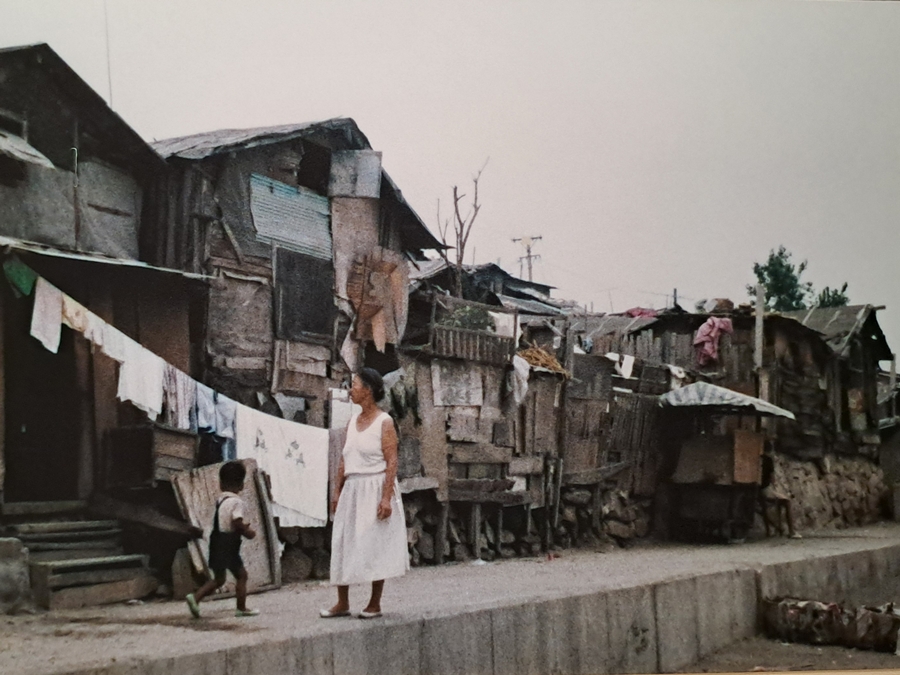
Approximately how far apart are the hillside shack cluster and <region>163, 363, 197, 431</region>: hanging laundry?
2cm

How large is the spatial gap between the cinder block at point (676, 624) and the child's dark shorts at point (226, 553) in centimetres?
246

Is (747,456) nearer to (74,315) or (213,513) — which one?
(213,513)

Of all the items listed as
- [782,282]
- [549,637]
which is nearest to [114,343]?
[549,637]

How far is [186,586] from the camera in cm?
565

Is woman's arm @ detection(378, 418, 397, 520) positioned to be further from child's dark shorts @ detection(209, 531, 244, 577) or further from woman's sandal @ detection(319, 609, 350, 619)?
child's dark shorts @ detection(209, 531, 244, 577)

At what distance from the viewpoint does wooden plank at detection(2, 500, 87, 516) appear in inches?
208

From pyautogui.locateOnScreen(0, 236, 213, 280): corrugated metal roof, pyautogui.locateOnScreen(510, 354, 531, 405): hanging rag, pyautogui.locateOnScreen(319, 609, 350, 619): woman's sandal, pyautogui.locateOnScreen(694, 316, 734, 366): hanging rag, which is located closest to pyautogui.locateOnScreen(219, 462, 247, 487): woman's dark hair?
pyautogui.locateOnScreen(319, 609, 350, 619): woman's sandal

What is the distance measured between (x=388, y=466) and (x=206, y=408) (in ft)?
6.74

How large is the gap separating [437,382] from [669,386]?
369cm

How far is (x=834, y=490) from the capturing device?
40.4 ft

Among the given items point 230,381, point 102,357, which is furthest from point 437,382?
point 102,357

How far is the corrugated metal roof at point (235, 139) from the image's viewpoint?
6.46 meters

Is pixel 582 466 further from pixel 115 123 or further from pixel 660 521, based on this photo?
pixel 115 123

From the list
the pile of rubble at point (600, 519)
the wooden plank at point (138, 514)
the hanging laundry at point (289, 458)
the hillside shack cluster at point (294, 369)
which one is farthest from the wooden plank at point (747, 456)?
the wooden plank at point (138, 514)
